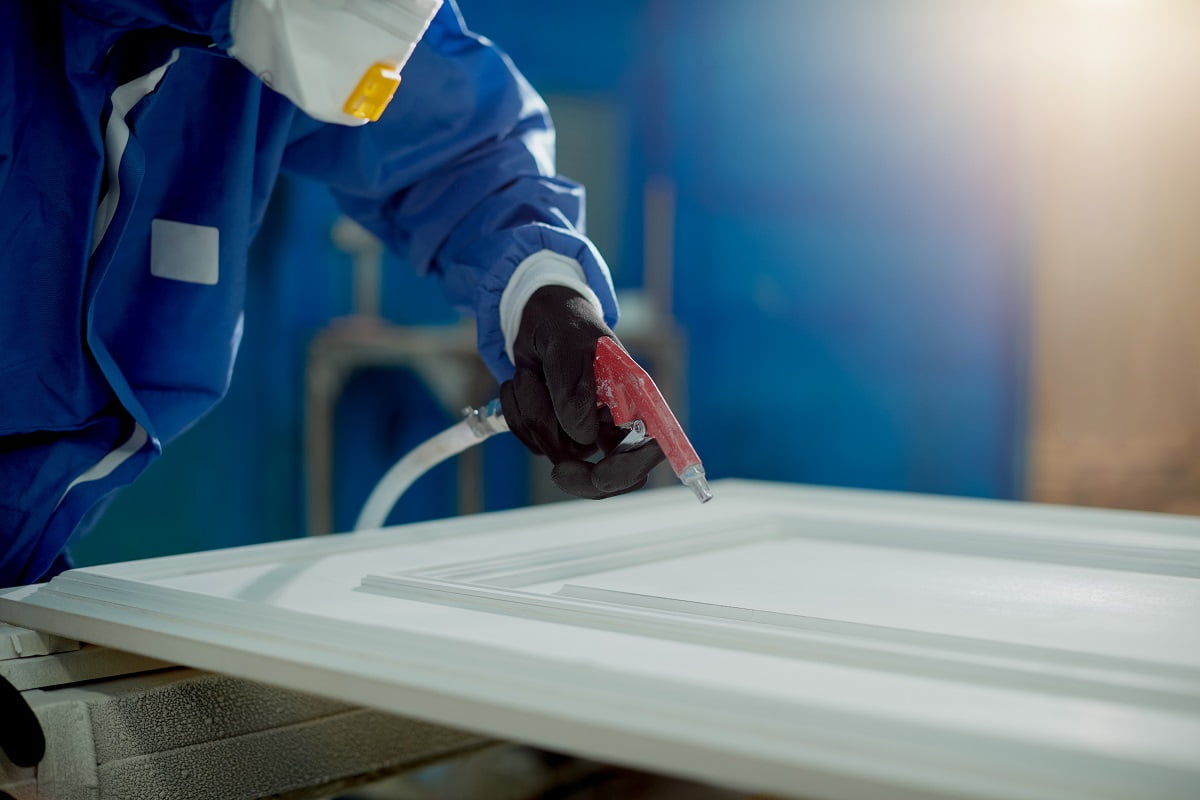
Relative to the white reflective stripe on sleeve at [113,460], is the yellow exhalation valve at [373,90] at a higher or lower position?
higher

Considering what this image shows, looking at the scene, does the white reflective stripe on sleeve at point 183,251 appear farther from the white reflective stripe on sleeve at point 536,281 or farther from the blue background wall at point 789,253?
the blue background wall at point 789,253

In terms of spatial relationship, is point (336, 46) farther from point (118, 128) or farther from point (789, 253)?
point (789, 253)

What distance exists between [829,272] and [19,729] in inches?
111

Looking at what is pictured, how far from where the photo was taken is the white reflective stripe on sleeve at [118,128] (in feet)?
2.54

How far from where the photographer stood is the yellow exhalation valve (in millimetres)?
627

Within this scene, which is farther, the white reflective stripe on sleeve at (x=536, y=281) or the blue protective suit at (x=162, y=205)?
the white reflective stripe on sleeve at (x=536, y=281)

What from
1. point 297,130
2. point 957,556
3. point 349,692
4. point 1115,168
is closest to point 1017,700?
point 349,692

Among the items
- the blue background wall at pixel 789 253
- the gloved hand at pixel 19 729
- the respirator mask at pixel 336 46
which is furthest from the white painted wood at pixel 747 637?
the blue background wall at pixel 789 253

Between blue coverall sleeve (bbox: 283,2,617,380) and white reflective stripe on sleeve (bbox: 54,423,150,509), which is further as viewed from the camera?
blue coverall sleeve (bbox: 283,2,617,380)

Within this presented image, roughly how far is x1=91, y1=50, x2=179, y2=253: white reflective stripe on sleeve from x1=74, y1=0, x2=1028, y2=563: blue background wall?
206cm

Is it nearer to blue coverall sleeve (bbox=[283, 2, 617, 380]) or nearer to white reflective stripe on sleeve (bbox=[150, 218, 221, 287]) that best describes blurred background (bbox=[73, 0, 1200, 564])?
blue coverall sleeve (bbox=[283, 2, 617, 380])

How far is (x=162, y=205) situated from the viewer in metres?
0.89

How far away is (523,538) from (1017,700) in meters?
0.50

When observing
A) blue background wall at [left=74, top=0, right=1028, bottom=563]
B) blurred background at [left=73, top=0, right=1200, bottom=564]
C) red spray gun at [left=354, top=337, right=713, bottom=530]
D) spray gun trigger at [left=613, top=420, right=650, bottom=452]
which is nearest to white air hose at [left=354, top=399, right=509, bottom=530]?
red spray gun at [left=354, top=337, right=713, bottom=530]
